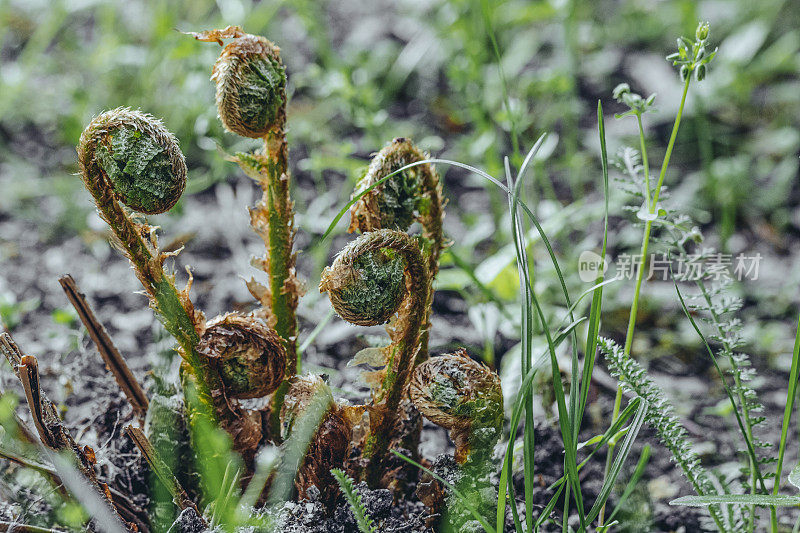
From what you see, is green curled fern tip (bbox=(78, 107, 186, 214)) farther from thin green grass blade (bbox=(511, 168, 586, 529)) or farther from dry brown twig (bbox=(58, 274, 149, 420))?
thin green grass blade (bbox=(511, 168, 586, 529))

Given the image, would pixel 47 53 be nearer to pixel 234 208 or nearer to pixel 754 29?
pixel 234 208

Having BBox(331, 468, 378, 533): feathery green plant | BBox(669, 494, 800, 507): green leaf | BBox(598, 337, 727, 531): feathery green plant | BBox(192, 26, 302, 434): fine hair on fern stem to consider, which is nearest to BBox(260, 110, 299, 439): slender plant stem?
BBox(192, 26, 302, 434): fine hair on fern stem

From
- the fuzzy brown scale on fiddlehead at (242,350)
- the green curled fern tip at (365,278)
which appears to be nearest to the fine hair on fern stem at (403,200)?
the green curled fern tip at (365,278)

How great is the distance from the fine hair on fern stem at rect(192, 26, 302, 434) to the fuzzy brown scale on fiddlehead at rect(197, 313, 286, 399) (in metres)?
0.07

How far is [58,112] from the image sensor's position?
8.98 feet

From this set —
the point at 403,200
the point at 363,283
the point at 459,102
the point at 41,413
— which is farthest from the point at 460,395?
the point at 459,102

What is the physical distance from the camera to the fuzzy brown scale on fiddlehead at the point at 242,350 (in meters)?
1.04

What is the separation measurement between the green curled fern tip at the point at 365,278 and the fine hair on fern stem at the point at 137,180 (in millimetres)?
238

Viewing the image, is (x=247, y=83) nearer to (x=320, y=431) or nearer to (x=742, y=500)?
(x=320, y=431)

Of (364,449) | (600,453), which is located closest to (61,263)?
(364,449)

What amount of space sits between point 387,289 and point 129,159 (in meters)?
0.37

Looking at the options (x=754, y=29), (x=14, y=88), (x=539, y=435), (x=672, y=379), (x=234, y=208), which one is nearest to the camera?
(x=539, y=435)

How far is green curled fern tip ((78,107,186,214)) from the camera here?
92cm

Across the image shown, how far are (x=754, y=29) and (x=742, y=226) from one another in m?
1.13
